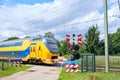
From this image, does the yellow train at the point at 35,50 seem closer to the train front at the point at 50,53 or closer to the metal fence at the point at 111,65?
the train front at the point at 50,53

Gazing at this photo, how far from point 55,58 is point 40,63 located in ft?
9.51

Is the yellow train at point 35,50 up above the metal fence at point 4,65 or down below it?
above

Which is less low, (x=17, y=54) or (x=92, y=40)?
(x=92, y=40)

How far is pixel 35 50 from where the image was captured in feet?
123

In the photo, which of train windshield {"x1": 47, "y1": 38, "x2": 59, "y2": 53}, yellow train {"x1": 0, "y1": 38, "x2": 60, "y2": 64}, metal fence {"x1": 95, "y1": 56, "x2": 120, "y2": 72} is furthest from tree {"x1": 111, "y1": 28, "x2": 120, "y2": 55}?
train windshield {"x1": 47, "y1": 38, "x2": 59, "y2": 53}

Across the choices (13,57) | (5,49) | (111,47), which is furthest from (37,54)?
(111,47)

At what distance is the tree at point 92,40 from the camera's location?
79.8 metres

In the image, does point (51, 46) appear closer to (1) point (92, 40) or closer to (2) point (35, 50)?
(2) point (35, 50)

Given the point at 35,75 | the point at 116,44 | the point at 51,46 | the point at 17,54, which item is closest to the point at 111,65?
the point at 51,46

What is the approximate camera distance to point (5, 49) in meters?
47.8

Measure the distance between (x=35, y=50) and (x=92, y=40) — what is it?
147ft

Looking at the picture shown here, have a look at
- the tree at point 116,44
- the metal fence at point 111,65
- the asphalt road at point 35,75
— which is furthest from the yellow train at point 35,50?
the tree at point 116,44

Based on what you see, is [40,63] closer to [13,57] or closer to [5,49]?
[13,57]

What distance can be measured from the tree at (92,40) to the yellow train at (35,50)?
3805 centimetres
